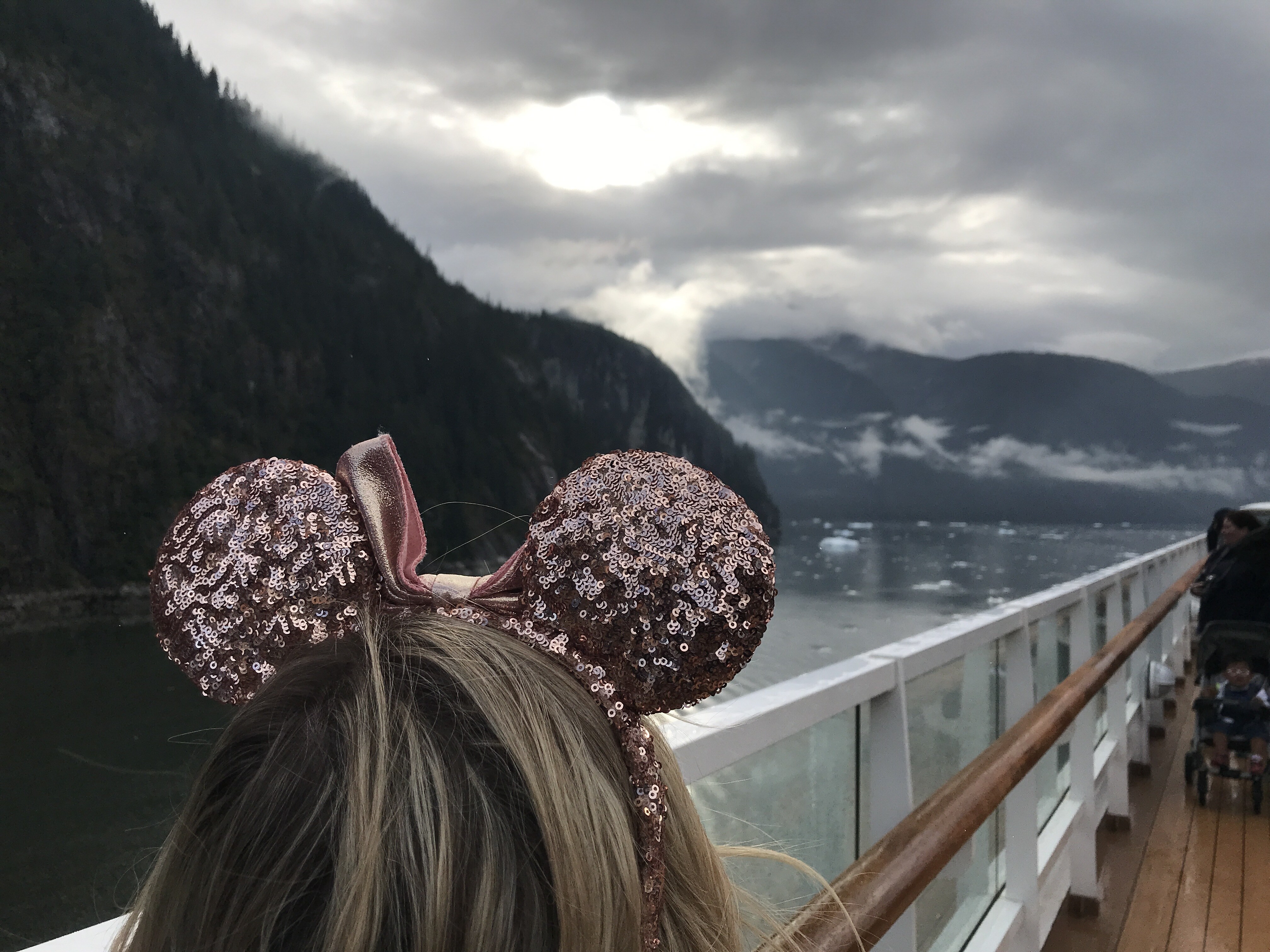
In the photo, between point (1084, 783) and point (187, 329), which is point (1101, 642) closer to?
point (1084, 783)

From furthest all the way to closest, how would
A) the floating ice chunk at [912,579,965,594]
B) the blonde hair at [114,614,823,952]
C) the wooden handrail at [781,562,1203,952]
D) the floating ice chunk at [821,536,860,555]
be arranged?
the floating ice chunk at [912,579,965,594] < the floating ice chunk at [821,536,860,555] < the wooden handrail at [781,562,1203,952] < the blonde hair at [114,614,823,952]

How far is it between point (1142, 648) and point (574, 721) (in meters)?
5.09

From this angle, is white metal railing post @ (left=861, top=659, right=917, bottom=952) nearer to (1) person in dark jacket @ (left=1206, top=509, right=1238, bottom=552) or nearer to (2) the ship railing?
(2) the ship railing

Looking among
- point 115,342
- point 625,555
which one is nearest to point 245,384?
point 115,342

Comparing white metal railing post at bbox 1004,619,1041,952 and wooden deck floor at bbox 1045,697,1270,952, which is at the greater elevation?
white metal railing post at bbox 1004,619,1041,952

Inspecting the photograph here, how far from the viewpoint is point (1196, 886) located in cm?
293

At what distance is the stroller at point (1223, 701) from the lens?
11.9 feet

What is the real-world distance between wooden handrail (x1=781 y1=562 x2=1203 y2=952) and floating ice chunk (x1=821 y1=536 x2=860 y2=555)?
86.5 ft

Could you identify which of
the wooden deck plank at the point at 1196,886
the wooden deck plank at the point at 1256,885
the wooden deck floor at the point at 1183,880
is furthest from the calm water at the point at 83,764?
the wooden deck plank at the point at 1256,885

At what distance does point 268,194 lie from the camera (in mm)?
10594

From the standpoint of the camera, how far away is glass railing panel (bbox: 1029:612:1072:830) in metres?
2.54

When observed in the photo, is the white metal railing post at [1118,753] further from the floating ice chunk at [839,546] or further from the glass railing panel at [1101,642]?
the floating ice chunk at [839,546]

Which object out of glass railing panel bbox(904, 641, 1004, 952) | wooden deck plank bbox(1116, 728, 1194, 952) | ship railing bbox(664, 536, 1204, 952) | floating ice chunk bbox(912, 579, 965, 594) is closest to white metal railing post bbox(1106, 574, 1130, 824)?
wooden deck plank bbox(1116, 728, 1194, 952)

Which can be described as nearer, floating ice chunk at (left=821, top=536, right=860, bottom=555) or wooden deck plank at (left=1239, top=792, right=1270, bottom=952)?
wooden deck plank at (left=1239, top=792, right=1270, bottom=952)
